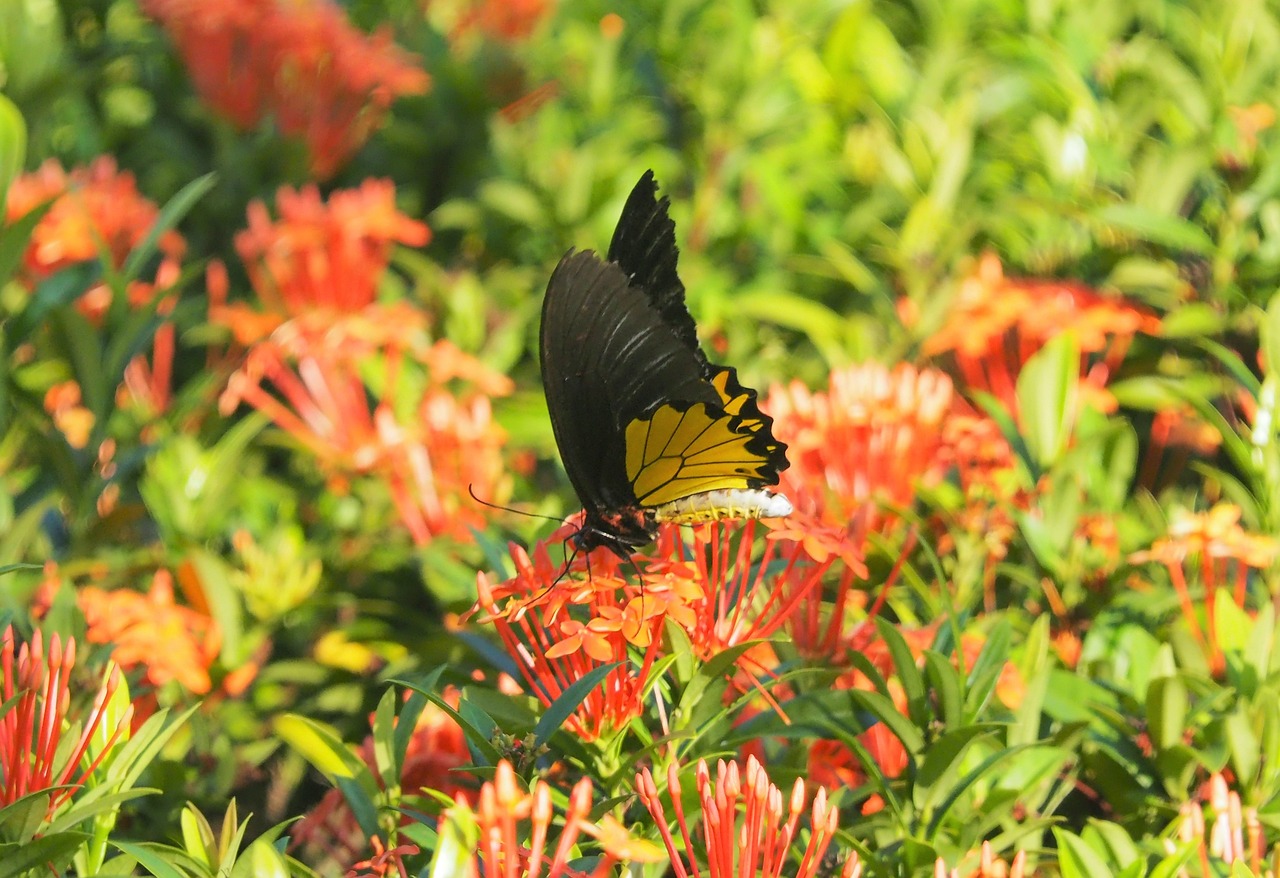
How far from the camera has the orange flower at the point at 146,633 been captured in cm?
163

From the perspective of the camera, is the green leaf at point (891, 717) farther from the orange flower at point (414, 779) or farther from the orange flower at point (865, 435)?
the orange flower at point (865, 435)

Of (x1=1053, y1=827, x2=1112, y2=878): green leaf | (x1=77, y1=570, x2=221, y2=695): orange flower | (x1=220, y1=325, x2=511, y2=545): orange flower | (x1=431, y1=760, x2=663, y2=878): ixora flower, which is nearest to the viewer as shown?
(x1=431, y1=760, x2=663, y2=878): ixora flower

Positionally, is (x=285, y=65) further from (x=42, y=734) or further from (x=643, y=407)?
(x=42, y=734)

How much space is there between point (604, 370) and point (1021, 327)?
109 cm

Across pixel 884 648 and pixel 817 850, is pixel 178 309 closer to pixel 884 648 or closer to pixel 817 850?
pixel 884 648

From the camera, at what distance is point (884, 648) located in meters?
1.61

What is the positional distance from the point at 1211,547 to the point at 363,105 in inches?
84.5

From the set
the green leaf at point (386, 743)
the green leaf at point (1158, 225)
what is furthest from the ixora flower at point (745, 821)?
the green leaf at point (1158, 225)

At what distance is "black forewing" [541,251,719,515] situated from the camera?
4.71 ft

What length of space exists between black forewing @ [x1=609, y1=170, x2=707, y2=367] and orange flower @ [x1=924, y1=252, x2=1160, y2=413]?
2.86 ft

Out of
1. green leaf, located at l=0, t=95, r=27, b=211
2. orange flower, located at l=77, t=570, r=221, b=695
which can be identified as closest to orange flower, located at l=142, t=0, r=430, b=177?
green leaf, located at l=0, t=95, r=27, b=211

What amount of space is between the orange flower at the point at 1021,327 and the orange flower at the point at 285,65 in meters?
1.32

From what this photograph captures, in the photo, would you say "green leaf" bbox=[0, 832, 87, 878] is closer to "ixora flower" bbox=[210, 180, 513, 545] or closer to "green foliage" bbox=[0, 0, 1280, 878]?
"green foliage" bbox=[0, 0, 1280, 878]

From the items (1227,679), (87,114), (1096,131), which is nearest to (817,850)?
(1227,679)
